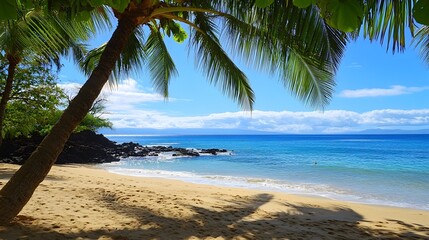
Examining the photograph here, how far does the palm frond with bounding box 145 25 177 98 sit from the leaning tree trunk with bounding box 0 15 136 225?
160 inches

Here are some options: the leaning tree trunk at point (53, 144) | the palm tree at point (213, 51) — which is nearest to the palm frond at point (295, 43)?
the palm tree at point (213, 51)

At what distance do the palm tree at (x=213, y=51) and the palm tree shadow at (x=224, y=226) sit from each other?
0.83 metres

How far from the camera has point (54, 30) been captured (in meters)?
5.71

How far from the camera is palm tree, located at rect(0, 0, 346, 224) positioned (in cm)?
401

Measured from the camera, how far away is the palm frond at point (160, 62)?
9.20 metres

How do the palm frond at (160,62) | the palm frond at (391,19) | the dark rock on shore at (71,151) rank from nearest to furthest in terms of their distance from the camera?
the palm frond at (391,19) < the palm frond at (160,62) < the dark rock on shore at (71,151)

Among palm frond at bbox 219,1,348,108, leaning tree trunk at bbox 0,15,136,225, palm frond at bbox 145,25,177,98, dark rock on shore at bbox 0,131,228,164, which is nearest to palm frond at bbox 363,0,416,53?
palm frond at bbox 219,1,348,108

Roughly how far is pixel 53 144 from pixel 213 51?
4115 mm

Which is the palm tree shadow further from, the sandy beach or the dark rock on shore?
the dark rock on shore

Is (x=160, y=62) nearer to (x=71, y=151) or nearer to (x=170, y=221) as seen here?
(x=170, y=221)

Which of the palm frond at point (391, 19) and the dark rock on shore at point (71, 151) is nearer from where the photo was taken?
the palm frond at point (391, 19)

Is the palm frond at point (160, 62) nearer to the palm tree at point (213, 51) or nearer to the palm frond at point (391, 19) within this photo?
the palm tree at point (213, 51)

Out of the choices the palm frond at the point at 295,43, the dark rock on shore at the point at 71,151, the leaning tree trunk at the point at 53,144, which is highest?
the palm frond at the point at 295,43

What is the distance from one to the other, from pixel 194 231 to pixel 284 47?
3.49 metres
